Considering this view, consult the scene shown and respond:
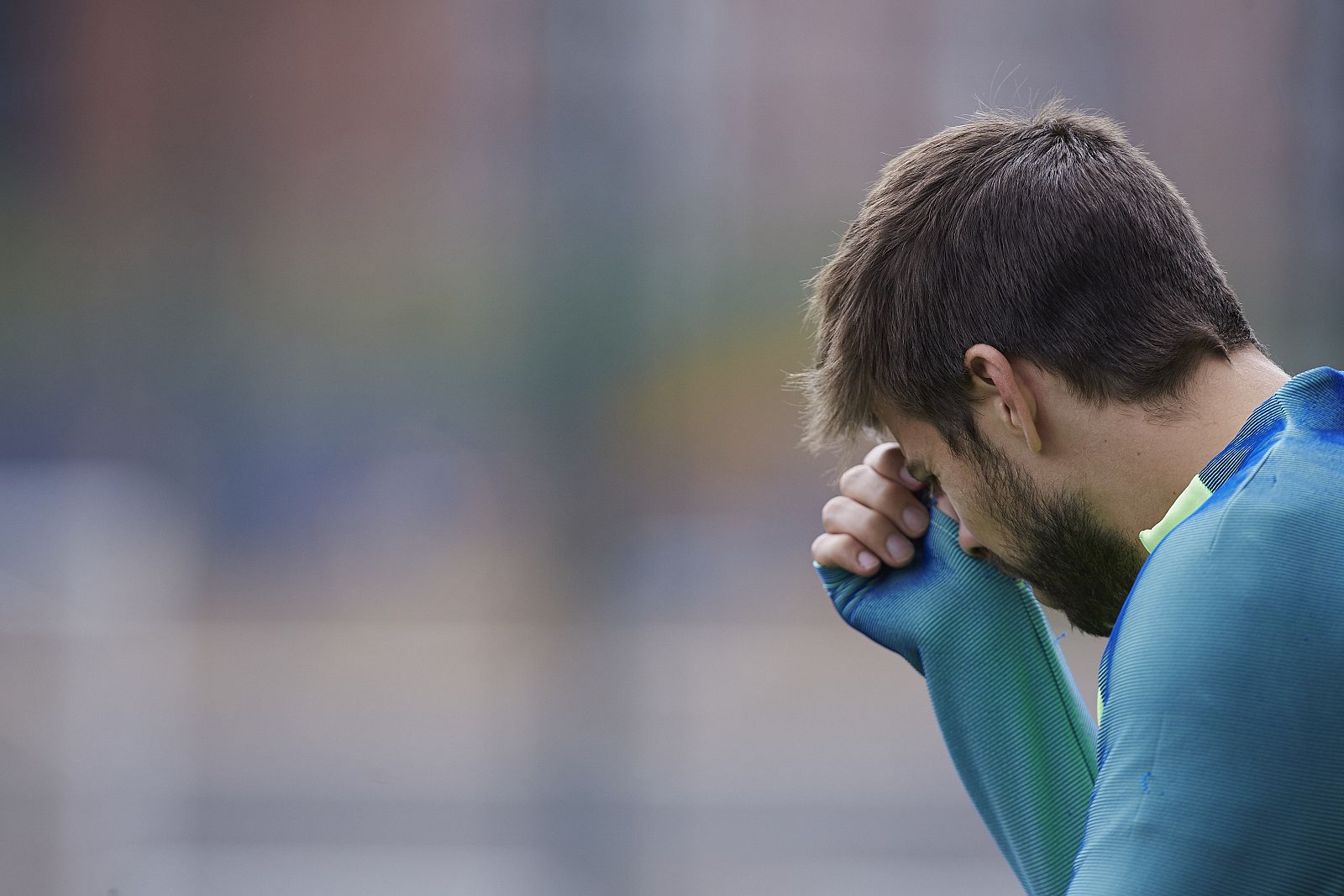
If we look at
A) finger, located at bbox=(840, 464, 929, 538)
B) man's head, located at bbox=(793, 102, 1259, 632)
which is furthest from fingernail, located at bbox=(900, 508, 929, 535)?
man's head, located at bbox=(793, 102, 1259, 632)

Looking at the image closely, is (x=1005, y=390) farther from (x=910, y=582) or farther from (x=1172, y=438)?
(x=910, y=582)

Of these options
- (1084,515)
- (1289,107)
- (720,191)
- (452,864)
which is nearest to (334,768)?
(452,864)

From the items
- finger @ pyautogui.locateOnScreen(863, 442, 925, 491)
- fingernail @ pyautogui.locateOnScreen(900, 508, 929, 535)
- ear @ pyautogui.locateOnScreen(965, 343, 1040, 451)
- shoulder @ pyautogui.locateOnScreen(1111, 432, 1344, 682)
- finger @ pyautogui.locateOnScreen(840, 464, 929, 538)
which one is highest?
ear @ pyautogui.locateOnScreen(965, 343, 1040, 451)

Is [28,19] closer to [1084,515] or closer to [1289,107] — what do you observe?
[1084,515]

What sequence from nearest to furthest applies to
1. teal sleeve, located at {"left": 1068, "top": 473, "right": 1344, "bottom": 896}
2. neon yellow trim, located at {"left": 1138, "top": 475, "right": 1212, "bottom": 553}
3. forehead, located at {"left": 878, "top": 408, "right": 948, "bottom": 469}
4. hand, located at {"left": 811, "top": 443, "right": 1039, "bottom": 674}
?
teal sleeve, located at {"left": 1068, "top": 473, "right": 1344, "bottom": 896}
neon yellow trim, located at {"left": 1138, "top": 475, "right": 1212, "bottom": 553}
forehead, located at {"left": 878, "top": 408, "right": 948, "bottom": 469}
hand, located at {"left": 811, "top": 443, "right": 1039, "bottom": 674}

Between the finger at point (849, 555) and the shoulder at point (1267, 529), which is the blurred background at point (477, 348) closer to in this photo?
the finger at point (849, 555)

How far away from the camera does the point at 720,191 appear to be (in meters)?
2.17

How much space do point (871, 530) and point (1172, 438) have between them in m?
0.31

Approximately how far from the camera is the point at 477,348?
219 centimetres

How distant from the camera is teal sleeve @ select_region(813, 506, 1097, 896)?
3.18 feet

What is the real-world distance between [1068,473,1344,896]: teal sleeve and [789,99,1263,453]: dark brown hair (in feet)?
0.85

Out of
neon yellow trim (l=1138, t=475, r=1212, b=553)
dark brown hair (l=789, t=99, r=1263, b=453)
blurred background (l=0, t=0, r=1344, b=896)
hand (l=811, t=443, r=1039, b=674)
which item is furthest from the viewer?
blurred background (l=0, t=0, r=1344, b=896)

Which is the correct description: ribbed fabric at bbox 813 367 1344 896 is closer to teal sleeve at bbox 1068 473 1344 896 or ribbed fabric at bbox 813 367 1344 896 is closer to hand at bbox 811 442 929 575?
teal sleeve at bbox 1068 473 1344 896

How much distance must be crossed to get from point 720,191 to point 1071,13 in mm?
689
